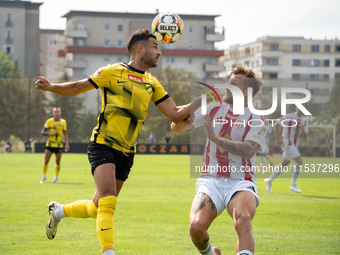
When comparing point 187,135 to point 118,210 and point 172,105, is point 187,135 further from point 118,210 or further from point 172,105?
point 172,105

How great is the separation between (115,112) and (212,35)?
280ft

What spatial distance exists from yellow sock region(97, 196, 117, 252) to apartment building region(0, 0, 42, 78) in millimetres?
86927

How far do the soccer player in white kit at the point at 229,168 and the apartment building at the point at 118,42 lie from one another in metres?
81.2

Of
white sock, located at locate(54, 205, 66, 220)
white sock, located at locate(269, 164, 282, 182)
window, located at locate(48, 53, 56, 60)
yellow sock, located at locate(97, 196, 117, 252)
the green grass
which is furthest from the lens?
window, located at locate(48, 53, 56, 60)

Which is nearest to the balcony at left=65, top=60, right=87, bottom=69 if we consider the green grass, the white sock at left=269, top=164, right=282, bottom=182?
the green grass

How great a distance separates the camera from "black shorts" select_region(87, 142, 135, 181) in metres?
5.72

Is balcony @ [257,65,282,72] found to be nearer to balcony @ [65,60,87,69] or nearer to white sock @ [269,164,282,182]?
balcony @ [65,60,87,69]

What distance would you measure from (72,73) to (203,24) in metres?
25.3

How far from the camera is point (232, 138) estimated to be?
5.69 meters

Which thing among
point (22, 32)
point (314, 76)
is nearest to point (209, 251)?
point (22, 32)

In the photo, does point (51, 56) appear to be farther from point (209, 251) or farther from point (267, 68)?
point (209, 251)

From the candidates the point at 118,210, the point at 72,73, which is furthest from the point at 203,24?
the point at 118,210

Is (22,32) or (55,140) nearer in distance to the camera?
(55,140)

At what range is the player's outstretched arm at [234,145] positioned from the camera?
5.45 m
